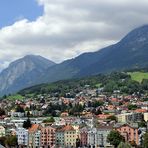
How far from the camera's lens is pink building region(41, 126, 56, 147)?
4144 inches

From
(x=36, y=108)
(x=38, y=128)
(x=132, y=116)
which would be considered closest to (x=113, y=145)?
(x=38, y=128)

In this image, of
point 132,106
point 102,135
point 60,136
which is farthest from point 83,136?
point 132,106

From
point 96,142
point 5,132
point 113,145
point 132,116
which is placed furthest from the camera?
point 132,116

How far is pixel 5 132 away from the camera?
112312mm

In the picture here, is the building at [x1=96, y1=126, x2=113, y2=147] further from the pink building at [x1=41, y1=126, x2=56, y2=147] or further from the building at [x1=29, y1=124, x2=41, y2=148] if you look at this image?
the building at [x1=29, y1=124, x2=41, y2=148]

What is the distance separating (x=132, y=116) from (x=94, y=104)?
37.5 meters

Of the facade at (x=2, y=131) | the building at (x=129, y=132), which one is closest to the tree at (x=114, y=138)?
the building at (x=129, y=132)

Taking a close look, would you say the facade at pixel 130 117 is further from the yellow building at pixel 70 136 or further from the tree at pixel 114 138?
the tree at pixel 114 138

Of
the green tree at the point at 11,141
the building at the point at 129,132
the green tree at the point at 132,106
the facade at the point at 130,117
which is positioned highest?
the green tree at the point at 132,106

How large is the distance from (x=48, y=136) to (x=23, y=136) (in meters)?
5.04

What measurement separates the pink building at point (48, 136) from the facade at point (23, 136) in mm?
3488

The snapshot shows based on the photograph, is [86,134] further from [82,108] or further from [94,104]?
[94,104]

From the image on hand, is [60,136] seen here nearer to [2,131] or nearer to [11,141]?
[11,141]

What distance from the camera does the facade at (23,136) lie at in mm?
105812
